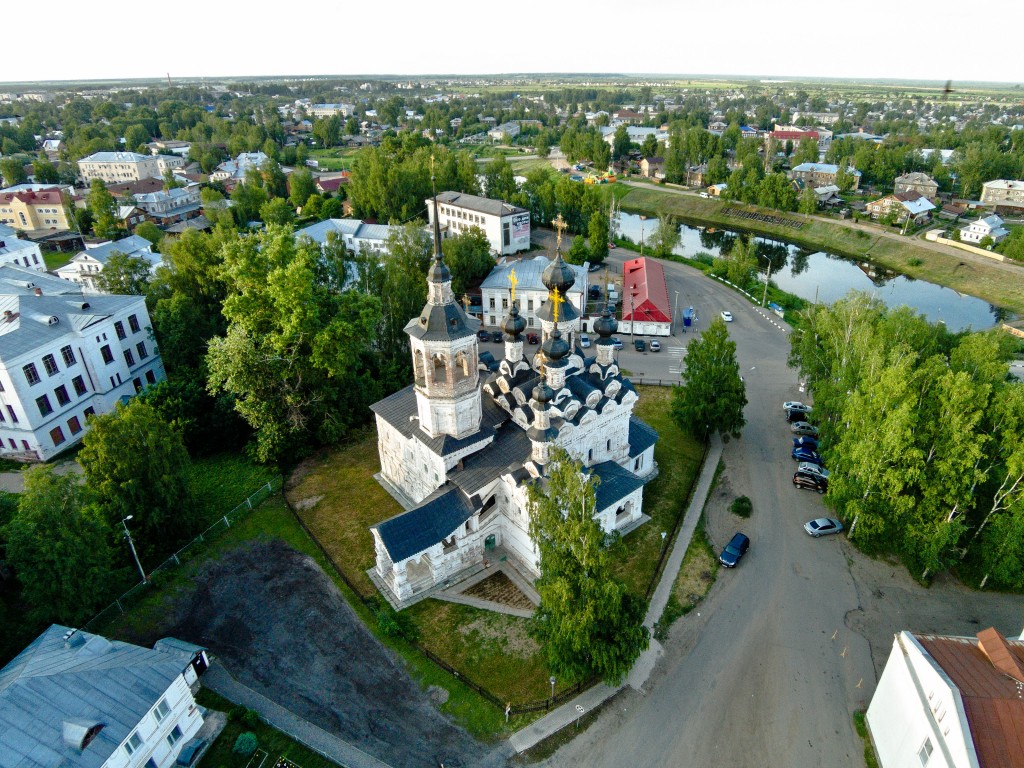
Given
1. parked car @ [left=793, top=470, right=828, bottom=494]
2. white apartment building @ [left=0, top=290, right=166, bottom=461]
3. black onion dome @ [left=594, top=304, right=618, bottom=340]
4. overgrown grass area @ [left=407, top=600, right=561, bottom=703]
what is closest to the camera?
overgrown grass area @ [left=407, top=600, right=561, bottom=703]

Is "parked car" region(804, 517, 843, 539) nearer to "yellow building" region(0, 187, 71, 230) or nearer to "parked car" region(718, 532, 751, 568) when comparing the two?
"parked car" region(718, 532, 751, 568)

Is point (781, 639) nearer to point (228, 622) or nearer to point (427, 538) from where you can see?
point (427, 538)

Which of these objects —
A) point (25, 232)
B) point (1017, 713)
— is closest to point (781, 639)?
point (1017, 713)

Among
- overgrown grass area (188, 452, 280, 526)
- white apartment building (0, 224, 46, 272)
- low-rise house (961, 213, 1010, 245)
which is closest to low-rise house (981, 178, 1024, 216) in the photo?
low-rise house (961, 213, 1010, 245)

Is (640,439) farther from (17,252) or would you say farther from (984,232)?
(984,232)

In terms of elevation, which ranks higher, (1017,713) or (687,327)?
(1017,713)

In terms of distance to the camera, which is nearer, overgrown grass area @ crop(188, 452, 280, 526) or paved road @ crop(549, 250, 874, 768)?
paved road @ crop(549, 250, 874, 768)
